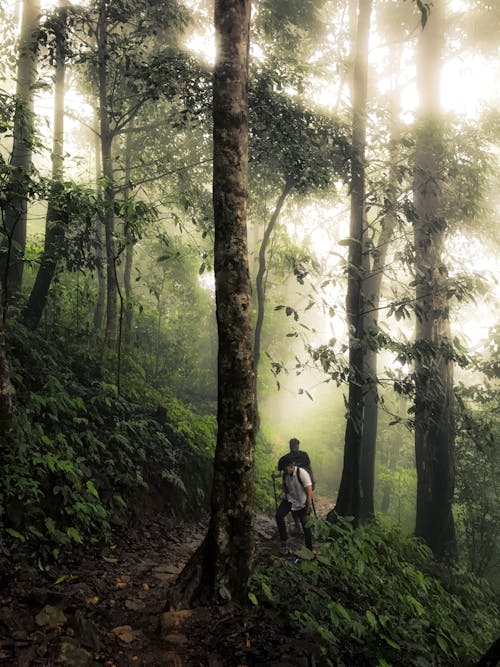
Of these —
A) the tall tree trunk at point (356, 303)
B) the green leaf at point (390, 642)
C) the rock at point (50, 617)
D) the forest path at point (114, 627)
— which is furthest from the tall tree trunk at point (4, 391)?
the tall tree trunk at point (356, 303)

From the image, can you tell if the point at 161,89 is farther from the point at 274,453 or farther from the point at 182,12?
the point at 274,453

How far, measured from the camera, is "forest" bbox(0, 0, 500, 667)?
418cm

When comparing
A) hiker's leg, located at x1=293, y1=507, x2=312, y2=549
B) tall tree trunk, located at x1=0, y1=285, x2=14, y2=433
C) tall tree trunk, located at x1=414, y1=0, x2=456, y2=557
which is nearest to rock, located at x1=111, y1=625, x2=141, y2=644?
tall tree trunk, located at x1=0, y1=285, x2=14, y2=433

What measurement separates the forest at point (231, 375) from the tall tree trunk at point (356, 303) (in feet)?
0.15

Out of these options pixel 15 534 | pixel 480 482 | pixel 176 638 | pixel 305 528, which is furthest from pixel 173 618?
pixel 480 482

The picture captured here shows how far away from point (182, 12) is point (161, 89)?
3507mm

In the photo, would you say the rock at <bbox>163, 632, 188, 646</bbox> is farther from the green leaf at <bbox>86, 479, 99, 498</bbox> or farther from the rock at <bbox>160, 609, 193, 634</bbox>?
the green leaf at <bbox>86, 479, 99, 498</bbox>

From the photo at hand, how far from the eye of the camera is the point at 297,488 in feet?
25.0

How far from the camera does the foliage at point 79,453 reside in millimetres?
4914

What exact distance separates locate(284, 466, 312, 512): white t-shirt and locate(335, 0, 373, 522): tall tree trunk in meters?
1.12

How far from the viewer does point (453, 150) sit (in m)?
11.3

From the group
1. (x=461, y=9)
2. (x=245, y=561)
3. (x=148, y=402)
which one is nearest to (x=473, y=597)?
(x=245, y=561)

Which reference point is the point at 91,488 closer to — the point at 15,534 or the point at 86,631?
the point at 15,534

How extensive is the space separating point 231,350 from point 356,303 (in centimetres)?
487
